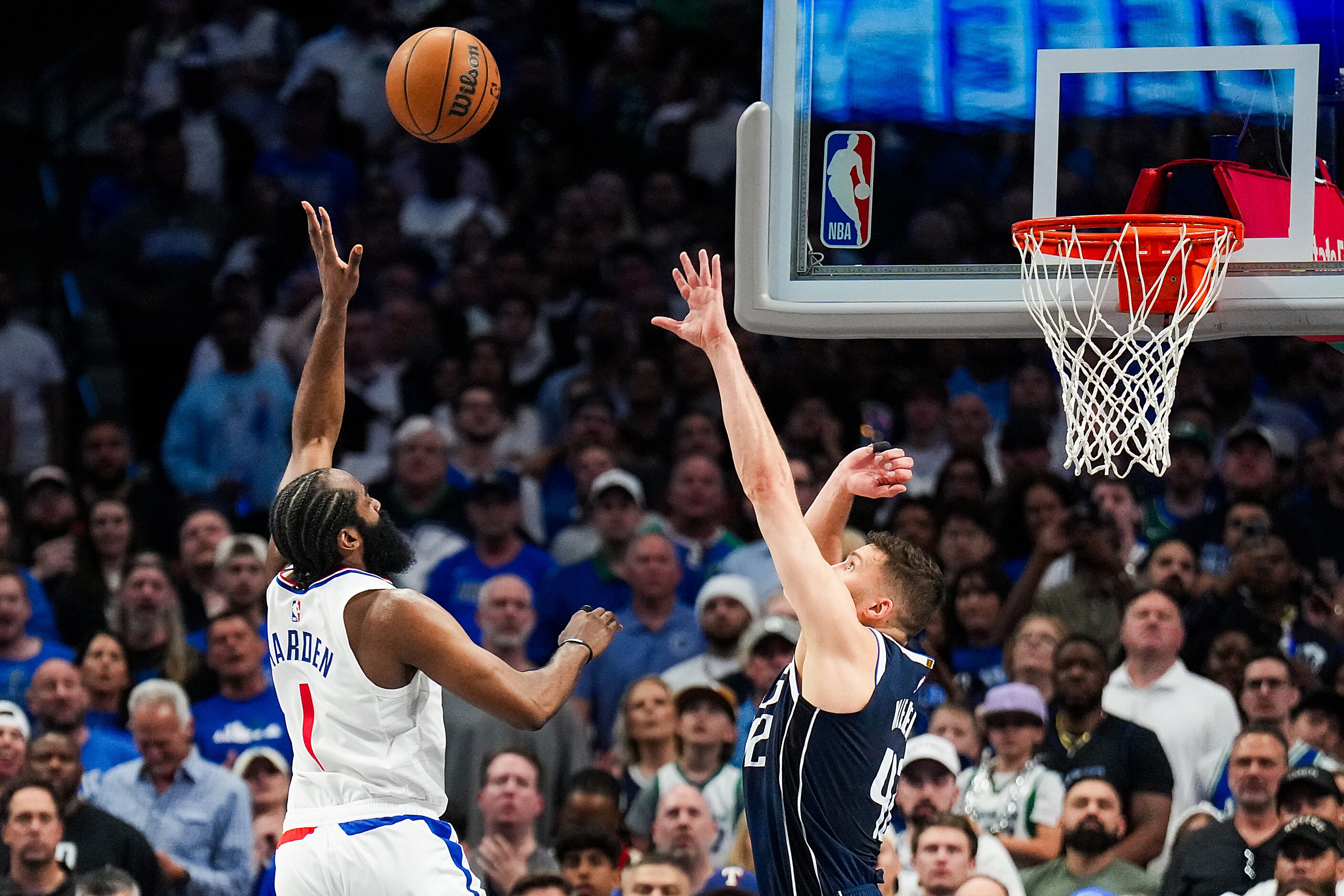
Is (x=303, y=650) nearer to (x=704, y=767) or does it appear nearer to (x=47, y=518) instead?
(x=704, y=767)

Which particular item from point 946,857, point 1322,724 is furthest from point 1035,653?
point 946,857

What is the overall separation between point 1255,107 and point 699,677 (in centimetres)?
325

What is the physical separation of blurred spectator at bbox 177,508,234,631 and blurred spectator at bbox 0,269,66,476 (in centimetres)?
154

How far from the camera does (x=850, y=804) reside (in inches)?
166

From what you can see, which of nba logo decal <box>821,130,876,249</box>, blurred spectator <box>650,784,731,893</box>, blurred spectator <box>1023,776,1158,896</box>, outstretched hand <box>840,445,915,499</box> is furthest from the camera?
blurred spectator <box>650,784,731,893</box>

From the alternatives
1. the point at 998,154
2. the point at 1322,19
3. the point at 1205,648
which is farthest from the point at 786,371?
the point at 1322,19

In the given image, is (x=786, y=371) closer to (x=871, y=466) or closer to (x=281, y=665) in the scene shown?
(x=871, y=466)

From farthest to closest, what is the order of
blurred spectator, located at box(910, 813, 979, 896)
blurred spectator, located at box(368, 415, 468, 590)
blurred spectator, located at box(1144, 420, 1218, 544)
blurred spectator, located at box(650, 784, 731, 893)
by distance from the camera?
1. blurred spectator, located at box(368, 415, 468, 590)
2. blurred spectator, located at box(1144, 420, 1218, 544)
3. blurred spectator, located at box(650, 784, 731, 893)
4. blurred spectator, located at box(910, 813, 979, 896)

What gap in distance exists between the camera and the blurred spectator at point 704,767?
22.3ft

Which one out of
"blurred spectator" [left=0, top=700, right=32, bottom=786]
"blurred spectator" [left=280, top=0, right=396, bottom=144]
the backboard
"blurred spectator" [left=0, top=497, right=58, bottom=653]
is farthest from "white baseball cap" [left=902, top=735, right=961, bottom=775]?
"blurred spectator" [left=280, top=0, right=396, bottom=144]

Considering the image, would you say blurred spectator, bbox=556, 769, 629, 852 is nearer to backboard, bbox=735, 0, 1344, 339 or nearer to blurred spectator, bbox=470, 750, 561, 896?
blurred spectator, bbox=470, 750, 561, 896

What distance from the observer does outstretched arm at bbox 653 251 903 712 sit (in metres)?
4.06

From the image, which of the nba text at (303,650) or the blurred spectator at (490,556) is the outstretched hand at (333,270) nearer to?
the nba text at (303,650)

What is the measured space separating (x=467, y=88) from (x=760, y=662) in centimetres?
255
